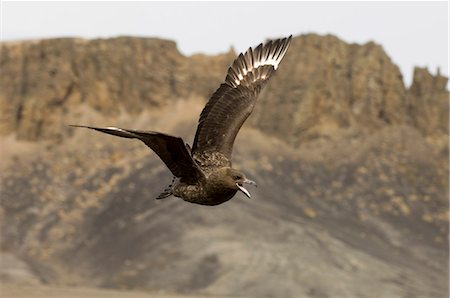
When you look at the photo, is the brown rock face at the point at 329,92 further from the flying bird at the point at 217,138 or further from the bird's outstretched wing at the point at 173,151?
the bird's outstretched wing at the point at 173,151

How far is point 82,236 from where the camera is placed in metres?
96.4

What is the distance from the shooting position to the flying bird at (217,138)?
1503 cm

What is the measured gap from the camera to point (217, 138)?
17.6 m

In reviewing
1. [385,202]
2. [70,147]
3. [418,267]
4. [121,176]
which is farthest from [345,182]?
[70,147]

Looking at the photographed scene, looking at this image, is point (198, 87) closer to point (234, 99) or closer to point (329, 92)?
point (329, 92)

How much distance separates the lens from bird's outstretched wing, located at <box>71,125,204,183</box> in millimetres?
13523

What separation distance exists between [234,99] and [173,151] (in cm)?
396

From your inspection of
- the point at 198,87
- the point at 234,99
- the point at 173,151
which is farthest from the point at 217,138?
the point at 198,87

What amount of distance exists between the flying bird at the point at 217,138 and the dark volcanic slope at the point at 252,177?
6123 cm

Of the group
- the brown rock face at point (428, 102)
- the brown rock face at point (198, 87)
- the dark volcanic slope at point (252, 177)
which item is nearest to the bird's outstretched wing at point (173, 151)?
the dark volcanic slope at point (252, 177)

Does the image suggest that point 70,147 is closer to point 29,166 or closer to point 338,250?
point 29,166

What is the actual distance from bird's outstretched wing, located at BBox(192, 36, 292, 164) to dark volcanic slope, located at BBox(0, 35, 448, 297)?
61.1 meters

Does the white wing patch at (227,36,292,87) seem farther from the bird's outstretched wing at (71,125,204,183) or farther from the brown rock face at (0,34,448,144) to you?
the brown rock face at (0,34,448,144)

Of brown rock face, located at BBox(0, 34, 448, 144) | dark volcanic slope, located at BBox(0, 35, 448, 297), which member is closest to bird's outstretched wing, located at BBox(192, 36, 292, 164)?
dark volcanic slope, located at BBox(0, 35, 448, 297)
